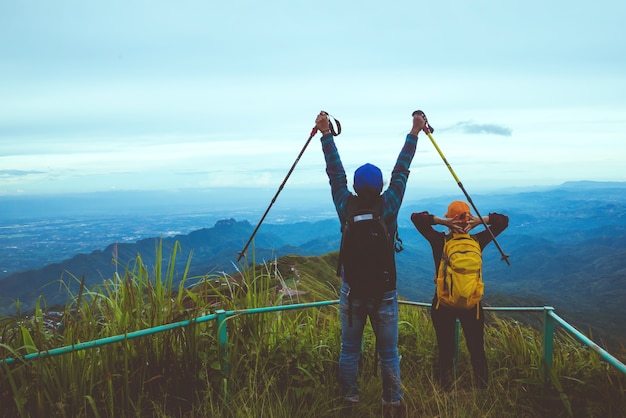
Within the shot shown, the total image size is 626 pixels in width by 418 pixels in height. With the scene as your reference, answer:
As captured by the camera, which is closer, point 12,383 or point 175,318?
point 12,383

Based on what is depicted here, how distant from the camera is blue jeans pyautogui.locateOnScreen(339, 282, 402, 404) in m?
4.14

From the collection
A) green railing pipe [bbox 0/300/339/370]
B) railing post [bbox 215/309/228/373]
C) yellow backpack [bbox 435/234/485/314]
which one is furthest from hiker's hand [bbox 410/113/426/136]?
railing post [bbox 215/309/228/373]

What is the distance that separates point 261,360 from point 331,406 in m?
0.84

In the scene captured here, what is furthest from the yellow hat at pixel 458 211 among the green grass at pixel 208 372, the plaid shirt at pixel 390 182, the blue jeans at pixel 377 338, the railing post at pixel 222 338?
the railing post at pixel 222 338

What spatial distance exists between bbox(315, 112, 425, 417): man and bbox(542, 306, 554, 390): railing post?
1.61 m

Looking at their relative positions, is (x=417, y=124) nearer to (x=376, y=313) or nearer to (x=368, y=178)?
(x=368, y=178)

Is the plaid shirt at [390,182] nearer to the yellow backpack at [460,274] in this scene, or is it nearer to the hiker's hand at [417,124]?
the hiker's hand at [417,124]

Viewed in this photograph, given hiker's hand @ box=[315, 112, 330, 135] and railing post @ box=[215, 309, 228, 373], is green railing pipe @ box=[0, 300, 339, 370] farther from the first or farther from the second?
hiker's hand @ box=[315, 112, 330, 135]

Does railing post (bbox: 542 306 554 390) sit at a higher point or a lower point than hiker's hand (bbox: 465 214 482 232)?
lower

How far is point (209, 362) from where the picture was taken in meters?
4.35

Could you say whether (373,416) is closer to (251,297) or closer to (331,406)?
(331,406)

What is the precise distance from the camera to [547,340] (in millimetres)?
4648

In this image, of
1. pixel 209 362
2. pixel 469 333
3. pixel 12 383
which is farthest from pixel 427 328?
pixel 12 383

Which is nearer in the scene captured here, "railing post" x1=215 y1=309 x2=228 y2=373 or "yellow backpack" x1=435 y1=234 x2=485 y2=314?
"railing post" x1=215 y1=309 x2=228 y2=373
